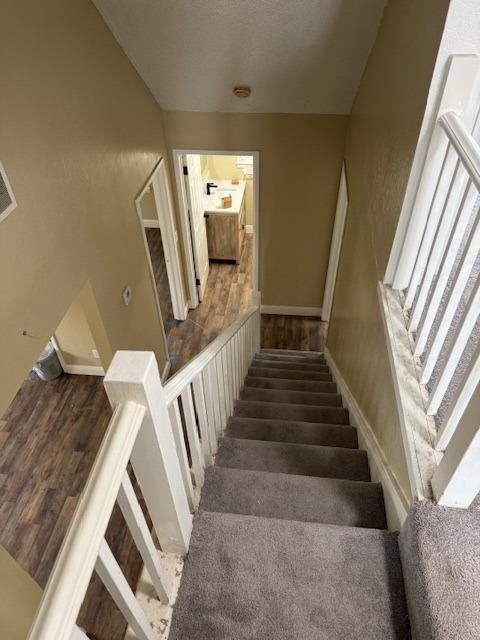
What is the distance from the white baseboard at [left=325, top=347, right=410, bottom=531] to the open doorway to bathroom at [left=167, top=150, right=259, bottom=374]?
7.82ft

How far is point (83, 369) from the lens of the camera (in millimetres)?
4227

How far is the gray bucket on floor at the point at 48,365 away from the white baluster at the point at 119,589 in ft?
10.8

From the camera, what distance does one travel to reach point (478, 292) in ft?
3.79

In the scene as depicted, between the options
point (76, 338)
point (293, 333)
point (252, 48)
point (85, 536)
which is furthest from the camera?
point (293, 333)

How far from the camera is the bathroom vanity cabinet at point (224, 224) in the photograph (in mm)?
5781

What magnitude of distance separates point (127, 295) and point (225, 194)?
3290 mm

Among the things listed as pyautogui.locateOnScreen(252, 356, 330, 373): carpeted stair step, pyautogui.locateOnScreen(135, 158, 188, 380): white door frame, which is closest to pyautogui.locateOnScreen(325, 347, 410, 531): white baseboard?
pyautogui.locateOnScreen(252, 356, 330, 373): carpeted stair step

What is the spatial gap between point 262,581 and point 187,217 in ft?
13.1

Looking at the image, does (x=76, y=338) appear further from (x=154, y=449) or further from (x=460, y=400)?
(x=460, y=400)

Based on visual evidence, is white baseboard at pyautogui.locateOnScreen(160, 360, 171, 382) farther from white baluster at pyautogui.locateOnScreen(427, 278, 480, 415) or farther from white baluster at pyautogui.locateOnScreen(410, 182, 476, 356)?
white baluster at pyautogui.locateOnScreen(427, 278, 480, 415)

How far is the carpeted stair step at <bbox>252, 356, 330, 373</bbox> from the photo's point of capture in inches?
159

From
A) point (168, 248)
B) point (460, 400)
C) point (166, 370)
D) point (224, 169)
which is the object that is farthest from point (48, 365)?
point (224, 169)

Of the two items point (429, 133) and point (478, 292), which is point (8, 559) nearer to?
point (478, 292)

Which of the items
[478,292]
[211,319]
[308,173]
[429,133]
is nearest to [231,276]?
[211,319]
